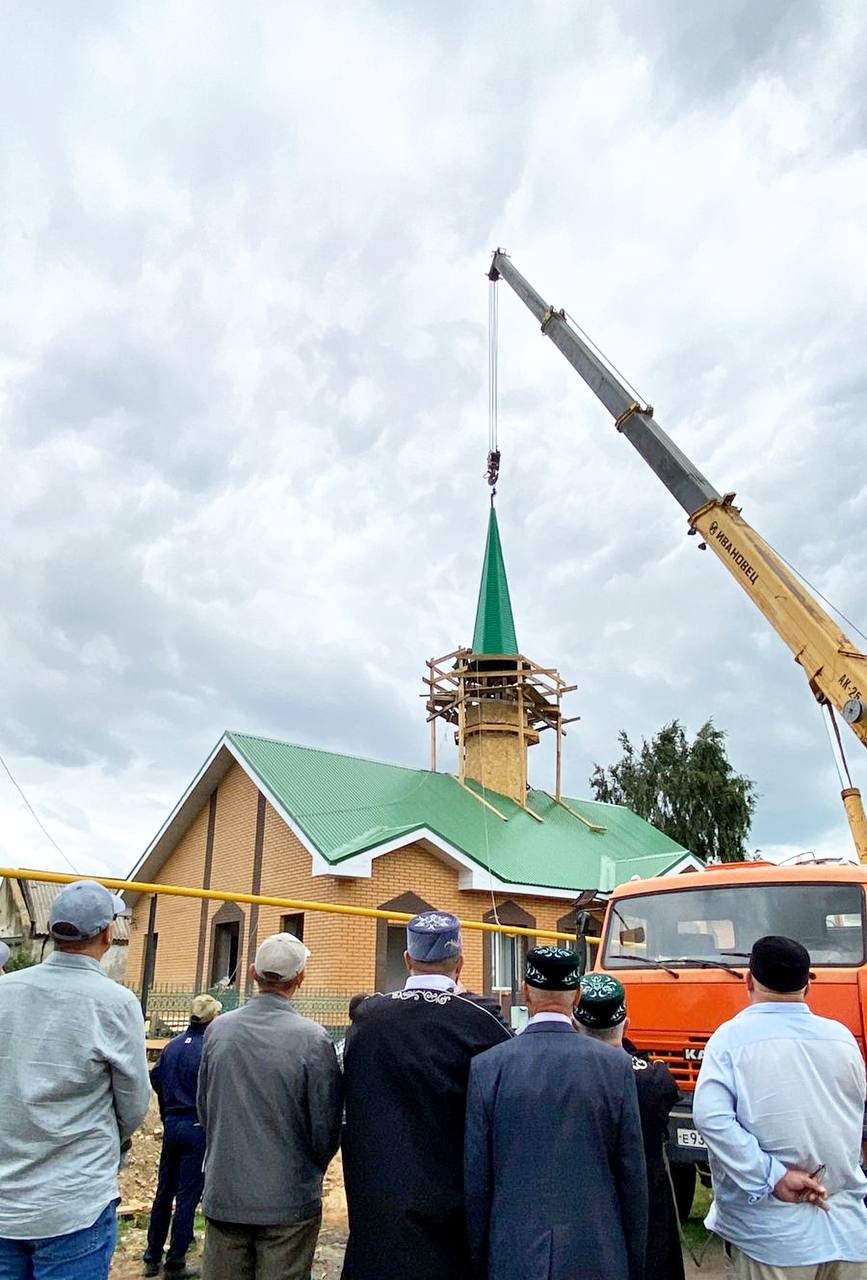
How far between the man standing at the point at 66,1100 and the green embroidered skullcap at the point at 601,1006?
1674mm

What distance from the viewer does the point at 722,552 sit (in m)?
12.2

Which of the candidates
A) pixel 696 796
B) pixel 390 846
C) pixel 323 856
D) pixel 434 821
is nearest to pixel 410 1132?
pixel 323 856

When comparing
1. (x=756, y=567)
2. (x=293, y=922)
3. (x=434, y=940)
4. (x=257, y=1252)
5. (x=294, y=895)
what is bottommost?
(x=257, y=1252)

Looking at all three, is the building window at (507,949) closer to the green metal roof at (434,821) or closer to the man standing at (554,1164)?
the green metal roof at (434,821)

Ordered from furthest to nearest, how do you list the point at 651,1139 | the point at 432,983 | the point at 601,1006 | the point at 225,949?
the point at 225,949
the point at 651,1139
the point at 601,1006
the point at 432,983

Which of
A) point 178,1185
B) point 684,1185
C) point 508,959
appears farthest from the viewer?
point 508,959

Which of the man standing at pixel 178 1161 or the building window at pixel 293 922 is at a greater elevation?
the building window at pixel 293 922

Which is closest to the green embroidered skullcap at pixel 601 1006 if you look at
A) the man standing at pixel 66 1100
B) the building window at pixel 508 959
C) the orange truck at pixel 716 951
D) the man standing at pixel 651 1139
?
the man standing at pixel 651 1139

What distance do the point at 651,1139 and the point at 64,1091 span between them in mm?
2334

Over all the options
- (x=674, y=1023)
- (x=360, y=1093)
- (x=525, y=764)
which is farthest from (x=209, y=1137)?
(x=525, y=764)

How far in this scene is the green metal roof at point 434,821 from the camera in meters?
16.6

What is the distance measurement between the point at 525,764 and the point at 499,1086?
1975 cm

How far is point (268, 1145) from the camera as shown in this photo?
11.7 feet

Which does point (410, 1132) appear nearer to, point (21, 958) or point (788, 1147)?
point (788, 1147)
